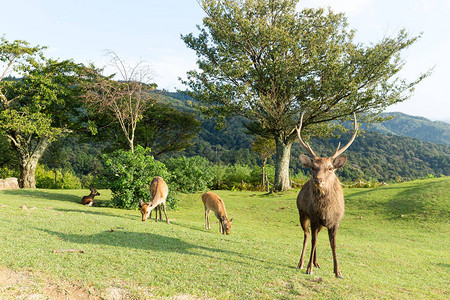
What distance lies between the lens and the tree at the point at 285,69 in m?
21.3

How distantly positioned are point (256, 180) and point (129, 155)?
17988 mm

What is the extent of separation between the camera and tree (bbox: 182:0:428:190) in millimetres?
21312

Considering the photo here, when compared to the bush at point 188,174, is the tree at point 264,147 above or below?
above

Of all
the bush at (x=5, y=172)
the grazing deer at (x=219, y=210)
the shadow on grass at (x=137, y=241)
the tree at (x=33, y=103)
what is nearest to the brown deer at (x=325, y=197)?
the shadow on grass at (x=137, y=241)

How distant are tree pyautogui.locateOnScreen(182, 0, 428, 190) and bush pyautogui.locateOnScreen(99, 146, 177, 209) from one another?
28.3 feet

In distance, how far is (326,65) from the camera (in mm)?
21219

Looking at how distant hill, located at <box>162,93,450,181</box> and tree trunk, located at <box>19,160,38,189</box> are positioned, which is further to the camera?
distant hill, located at <box>162,93,450,181</box>

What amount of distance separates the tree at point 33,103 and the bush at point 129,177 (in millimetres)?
10940

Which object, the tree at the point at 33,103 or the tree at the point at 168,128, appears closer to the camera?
the tree at the point at 33,103

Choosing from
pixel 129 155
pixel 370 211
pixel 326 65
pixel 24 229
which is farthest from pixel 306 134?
pixel 24 229

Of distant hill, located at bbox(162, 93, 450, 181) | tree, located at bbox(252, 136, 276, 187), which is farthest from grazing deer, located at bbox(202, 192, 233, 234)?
distant hill, located at bbox(162, 93, 450, 181)

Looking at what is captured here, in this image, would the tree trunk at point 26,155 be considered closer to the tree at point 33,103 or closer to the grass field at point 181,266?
the tree at point 33,103

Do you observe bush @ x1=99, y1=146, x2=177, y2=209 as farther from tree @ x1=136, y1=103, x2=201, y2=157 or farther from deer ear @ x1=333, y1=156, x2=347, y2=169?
tree @ x1=136, y1=103, x2=201, y2=157

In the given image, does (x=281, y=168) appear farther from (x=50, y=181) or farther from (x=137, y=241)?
(x=50, y=181)
